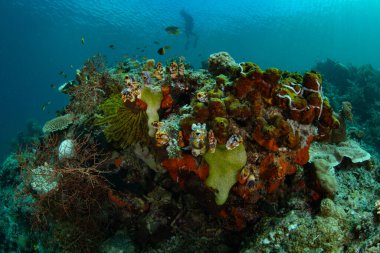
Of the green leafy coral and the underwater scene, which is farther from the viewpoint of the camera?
the green leafy coral

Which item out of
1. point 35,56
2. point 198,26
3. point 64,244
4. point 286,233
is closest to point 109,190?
point 64,244

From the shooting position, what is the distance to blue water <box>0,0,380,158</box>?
58.1 m

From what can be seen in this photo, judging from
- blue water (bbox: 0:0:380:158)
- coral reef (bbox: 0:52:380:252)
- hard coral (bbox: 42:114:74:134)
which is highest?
coral reef (bbox: 0:52:380:252)

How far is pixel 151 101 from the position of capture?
4.62 meters

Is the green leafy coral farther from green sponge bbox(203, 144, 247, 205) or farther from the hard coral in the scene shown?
the hard coral

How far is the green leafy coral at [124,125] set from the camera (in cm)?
463

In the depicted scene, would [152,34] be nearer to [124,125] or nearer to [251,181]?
[124,125]

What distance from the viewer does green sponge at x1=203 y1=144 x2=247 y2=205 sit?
392cm

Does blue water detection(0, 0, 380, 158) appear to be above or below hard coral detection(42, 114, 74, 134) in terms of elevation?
below

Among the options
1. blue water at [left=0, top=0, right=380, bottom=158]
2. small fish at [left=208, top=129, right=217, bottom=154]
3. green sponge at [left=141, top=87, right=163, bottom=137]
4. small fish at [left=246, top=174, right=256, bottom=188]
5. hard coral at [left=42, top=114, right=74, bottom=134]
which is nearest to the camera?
small fish at [left=208, top=129, right=217, bottom=154]

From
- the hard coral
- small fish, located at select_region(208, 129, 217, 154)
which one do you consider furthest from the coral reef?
the hard coral

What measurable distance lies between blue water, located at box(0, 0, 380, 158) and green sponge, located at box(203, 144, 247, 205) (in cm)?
4511

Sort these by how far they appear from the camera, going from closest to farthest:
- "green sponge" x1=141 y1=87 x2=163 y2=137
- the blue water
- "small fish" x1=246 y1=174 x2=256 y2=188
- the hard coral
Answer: "small fish" x1=246 y1=174 x2=256 y2=188
"green sponge" x1=141 y1=87 x2=163 y2=137
the hard coral
the blue water

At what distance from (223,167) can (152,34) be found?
238 ft
